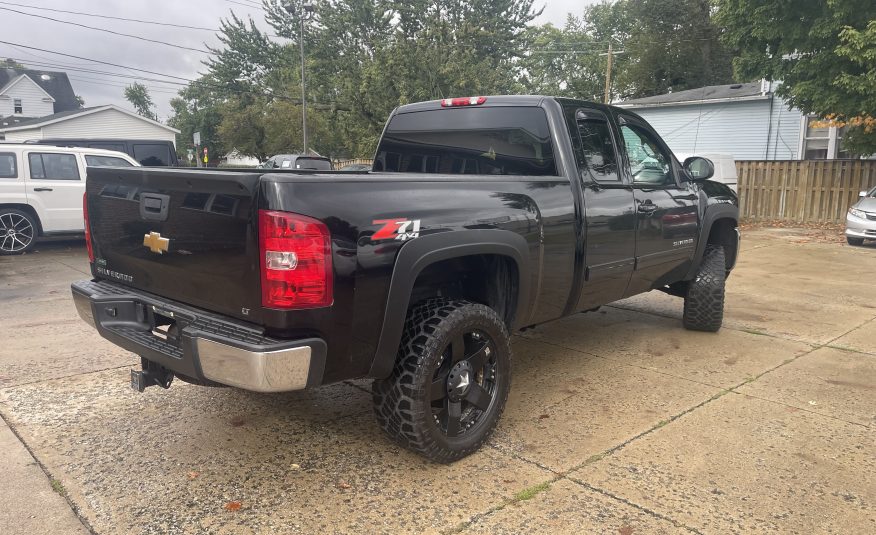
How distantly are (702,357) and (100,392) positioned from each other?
174 inches

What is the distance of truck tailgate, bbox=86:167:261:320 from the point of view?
8.87 feet

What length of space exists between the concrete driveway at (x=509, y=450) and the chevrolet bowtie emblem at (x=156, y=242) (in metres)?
1.09

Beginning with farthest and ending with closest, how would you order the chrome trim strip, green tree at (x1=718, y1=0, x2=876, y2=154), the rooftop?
the rooftop, green tree at (x1=718, y1=0, x2=876, y2=154), the chrome trim strip

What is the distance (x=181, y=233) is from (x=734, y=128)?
21637mm

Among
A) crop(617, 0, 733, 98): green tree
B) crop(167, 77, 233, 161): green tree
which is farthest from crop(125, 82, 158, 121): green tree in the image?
crop(617, 0, 733, 98): green tree

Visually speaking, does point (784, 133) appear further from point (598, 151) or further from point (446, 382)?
point (446, 382)

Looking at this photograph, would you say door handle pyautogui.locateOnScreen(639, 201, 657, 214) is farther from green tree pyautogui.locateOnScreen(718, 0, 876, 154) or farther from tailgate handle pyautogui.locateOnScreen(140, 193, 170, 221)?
green tree pyautogui.locateOnScreen(718, 0, 876, 154)

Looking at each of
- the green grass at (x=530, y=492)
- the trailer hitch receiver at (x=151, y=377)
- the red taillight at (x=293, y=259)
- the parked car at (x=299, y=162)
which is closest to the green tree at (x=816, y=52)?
the parked car at (x=299, y=162)

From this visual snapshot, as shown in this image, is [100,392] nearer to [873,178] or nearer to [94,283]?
→ [94,283]

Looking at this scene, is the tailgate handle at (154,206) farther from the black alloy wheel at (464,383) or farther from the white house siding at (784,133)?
the white house siding at (784,133)

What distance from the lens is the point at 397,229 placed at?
291 cm

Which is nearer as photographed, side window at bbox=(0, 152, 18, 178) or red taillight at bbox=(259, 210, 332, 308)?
red taillight at bbox=(259, 210, 332, 308)

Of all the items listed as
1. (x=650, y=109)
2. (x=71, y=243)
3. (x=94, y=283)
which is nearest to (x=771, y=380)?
(x=94, y=283)

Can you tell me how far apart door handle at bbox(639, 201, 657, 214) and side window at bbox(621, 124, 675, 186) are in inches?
6.4
